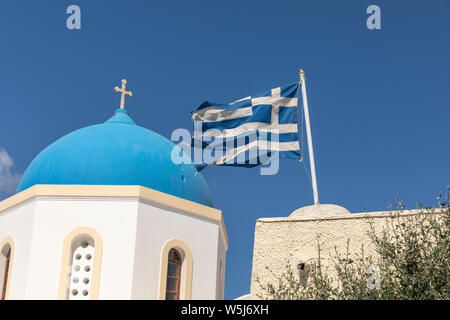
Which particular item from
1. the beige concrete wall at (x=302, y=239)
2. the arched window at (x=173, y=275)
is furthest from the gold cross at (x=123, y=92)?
the beige concrete wall at (x=302, y=239)

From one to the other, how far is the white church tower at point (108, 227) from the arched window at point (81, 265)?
2 centimetres

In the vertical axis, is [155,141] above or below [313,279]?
above

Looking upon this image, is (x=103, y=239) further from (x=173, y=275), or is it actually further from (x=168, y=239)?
(x=173, y=275)

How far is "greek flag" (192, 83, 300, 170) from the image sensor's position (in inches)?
454

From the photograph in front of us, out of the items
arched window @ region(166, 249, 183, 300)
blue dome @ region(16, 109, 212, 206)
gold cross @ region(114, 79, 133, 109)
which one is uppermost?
gold cross @ region(114, 79, 133, 109)

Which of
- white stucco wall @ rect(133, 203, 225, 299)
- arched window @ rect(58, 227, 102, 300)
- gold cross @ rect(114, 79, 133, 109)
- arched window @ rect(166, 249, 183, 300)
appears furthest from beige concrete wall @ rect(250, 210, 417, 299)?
gold cross @ rect(114, 79, 133, 109)

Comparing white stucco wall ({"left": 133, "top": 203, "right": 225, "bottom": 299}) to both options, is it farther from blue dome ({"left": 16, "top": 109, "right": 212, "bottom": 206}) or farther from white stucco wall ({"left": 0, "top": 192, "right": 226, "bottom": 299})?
blue dome ({"left": 16, "top": 109, "right": 212, "bottom": 206})

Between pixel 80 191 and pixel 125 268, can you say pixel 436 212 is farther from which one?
pixel 80 191

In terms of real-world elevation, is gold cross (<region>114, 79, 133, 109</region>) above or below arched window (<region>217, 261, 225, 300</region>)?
above

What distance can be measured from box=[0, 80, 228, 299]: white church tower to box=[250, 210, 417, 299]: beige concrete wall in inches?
112

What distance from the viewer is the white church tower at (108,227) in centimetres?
1149
